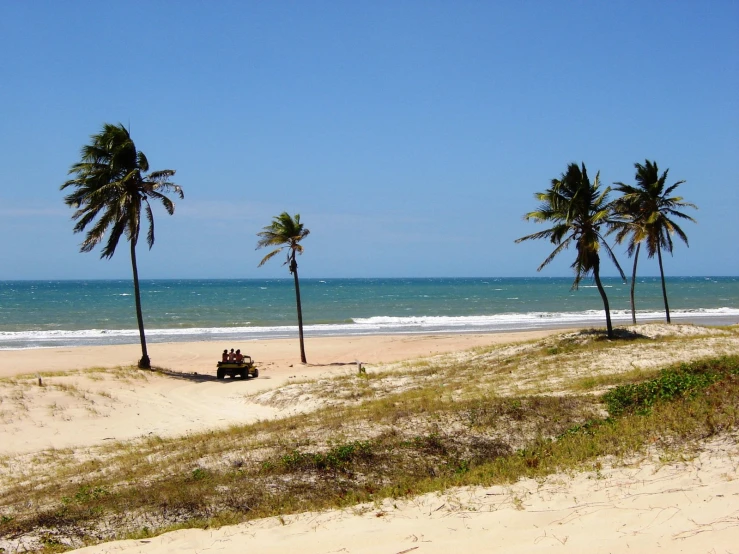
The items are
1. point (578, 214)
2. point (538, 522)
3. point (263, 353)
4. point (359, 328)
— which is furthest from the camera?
point (359, 328)

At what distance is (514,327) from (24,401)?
141 ft

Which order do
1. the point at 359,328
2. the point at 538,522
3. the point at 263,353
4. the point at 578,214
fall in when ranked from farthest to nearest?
the point at 359,328 < the point at 263,353 < the point at 578,214 < the point at 538,522

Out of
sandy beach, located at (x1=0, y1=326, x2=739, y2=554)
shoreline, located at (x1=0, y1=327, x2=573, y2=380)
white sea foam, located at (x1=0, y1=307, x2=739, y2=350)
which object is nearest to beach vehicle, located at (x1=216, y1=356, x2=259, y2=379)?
shoreline, located at (x1=0, y1=327, x2=573, y2=380)

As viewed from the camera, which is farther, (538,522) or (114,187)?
(114,187)

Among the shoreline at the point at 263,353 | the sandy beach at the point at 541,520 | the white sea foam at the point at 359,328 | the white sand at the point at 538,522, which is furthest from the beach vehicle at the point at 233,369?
the white sea foam at the point at 359,328

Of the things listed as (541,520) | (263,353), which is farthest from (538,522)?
(263,353)

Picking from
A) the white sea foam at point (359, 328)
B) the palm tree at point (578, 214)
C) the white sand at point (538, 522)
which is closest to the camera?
the white sand at point (538, 522)

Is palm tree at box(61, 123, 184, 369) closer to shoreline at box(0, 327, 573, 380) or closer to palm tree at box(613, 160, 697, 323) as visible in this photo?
shoreline at box(0, 327, 573, 380)

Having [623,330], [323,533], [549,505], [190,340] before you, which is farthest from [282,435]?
[190,340]

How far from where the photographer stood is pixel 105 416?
18062 mm

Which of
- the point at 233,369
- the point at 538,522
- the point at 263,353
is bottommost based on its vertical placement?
the point at 263,353

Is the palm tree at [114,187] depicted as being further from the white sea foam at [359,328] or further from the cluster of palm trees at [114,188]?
the white sea foam at [359,328]

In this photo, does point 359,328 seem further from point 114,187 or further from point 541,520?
point 541,520

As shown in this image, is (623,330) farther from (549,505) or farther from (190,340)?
(190,340)
